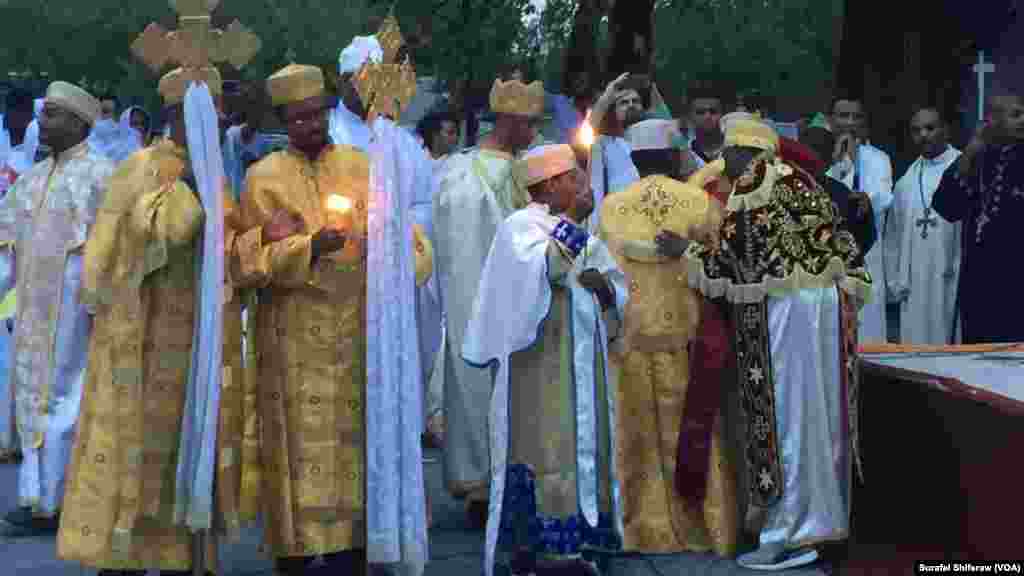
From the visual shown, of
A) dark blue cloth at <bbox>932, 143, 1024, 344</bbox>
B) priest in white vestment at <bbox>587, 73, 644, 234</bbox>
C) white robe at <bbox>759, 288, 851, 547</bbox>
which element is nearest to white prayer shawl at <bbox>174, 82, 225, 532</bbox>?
white robe at <bbox>759, 288, 851, 547</bbox>

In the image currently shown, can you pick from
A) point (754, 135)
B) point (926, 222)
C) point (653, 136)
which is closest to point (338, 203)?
point (653, 136)

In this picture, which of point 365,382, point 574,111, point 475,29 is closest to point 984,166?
point 574,111

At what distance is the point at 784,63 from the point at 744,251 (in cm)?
4220

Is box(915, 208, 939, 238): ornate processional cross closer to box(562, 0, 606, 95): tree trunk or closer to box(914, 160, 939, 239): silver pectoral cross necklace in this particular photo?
box(914, 160, 939, 239): silver pectoral cross necklace

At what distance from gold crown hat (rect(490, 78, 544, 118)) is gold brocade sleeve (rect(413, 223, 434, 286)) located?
4.96 feet

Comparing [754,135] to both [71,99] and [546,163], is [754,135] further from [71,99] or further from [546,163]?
[71,99]

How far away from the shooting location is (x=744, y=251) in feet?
26.7

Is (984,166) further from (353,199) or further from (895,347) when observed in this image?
(353,199)

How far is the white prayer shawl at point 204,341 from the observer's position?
7.02 m

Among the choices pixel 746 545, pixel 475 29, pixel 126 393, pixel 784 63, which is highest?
pixel 784 63

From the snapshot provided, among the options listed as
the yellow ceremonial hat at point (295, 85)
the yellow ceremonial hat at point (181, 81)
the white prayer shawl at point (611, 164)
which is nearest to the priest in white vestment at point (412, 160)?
the yellow ceremonial hat at point (295, 85)

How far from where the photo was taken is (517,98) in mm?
9211

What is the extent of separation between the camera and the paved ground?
8.10 meters

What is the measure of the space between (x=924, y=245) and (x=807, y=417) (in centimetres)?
527
